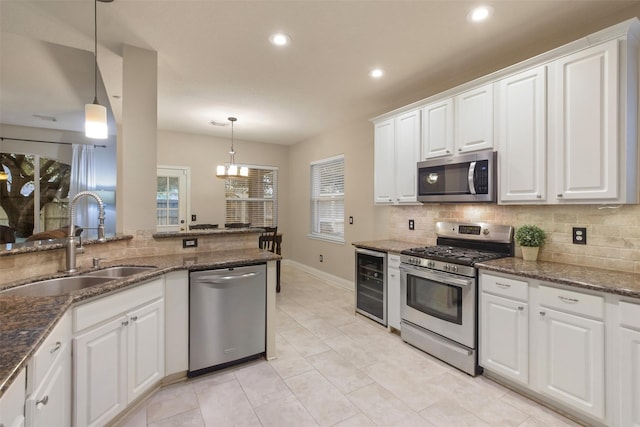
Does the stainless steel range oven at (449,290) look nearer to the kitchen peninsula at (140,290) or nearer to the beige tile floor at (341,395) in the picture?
the beige tile floor at (341,395)

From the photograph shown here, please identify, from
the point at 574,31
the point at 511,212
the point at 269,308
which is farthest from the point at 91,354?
the point at 574,31

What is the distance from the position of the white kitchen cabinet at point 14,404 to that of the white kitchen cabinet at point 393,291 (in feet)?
9.36

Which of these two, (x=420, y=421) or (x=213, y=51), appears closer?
(x=420, y=421)

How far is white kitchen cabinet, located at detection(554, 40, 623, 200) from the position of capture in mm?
1948

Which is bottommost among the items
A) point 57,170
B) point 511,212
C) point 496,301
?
point 496,301

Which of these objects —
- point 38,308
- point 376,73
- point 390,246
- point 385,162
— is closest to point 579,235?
point 390,246

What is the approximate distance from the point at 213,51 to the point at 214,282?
6.79 ft

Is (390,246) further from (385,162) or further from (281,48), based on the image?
(281,48)

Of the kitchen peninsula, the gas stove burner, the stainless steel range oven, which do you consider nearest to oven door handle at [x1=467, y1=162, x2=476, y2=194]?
the stainless steel range oven

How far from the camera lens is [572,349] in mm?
1901

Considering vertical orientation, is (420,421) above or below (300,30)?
below

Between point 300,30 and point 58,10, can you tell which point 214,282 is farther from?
point 58,10

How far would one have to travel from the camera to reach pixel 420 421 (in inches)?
76.1

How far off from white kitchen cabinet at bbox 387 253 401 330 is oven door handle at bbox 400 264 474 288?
17cm
